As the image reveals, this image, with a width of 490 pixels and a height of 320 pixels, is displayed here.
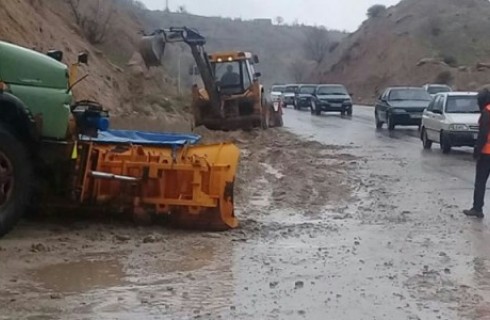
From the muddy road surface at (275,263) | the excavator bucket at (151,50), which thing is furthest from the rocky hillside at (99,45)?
the muddy road surface at (275,263)

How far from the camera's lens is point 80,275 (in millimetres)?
8750

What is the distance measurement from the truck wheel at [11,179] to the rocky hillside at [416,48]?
65786 millimetres

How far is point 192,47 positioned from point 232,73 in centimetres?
207

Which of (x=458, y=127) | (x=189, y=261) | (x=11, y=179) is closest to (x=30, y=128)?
(x=11, y=179)

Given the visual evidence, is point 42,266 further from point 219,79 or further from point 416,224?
point 219,79

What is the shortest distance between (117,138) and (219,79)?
1768cm

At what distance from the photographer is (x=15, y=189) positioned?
980cm

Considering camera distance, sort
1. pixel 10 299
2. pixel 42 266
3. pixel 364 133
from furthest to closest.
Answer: pixel 364 133 < pixel 42 266 < pixel 10 299

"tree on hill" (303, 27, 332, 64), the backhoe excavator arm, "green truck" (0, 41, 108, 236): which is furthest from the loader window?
"tree on hill" (303, 27, 332, 64)

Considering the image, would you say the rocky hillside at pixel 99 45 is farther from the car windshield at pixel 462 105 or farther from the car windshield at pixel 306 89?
the car windshield at pixel 462 105

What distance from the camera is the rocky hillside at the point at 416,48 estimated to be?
268 ft

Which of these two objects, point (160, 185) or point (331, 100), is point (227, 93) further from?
point (331, 100)

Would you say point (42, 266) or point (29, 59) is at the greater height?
point (29, 59)

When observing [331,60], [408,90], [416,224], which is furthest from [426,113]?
[331,60]
